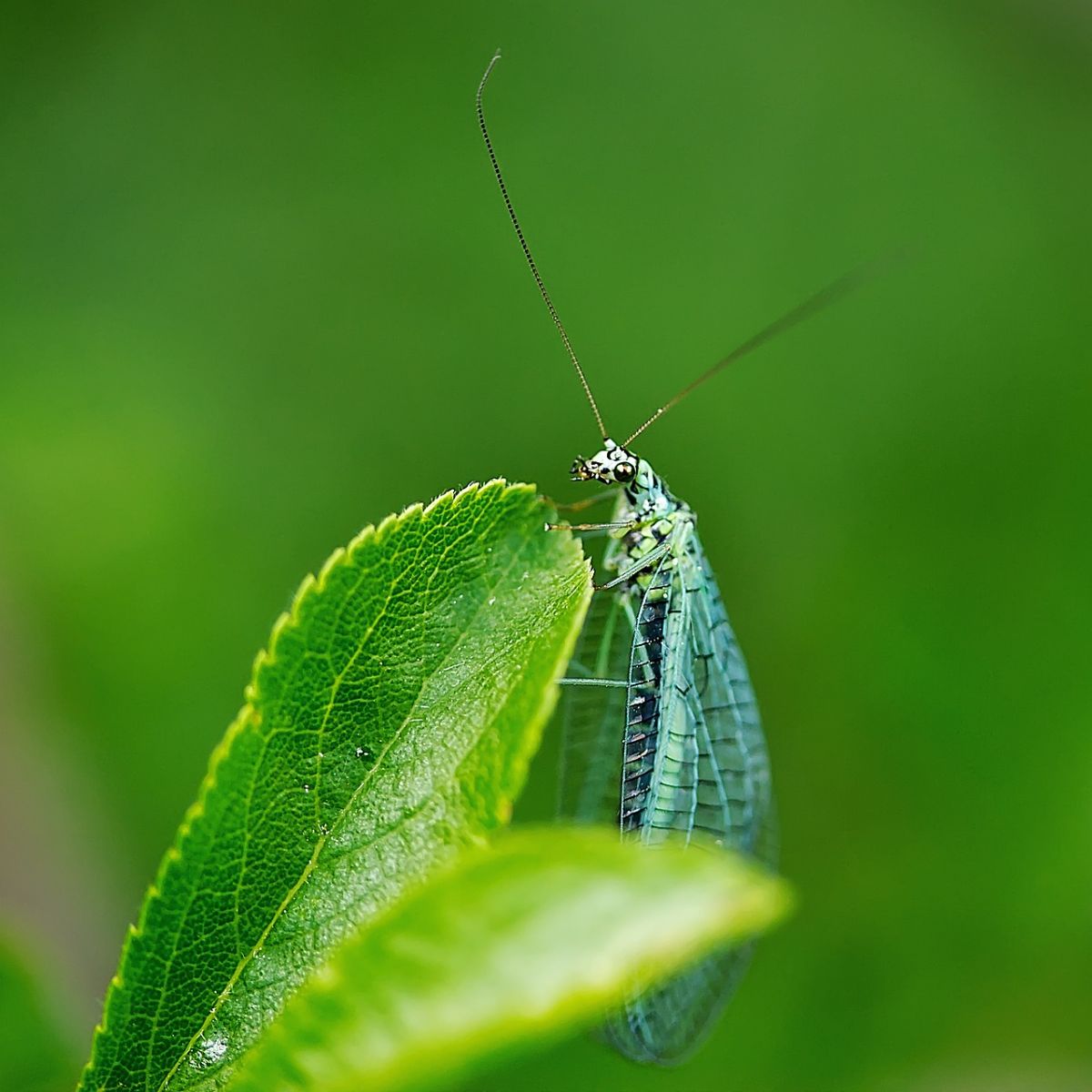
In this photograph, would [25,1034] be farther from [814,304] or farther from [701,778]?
[814,304]

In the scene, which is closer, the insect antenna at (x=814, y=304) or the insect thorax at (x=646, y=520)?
the insect thorax at (x=646, y=520)

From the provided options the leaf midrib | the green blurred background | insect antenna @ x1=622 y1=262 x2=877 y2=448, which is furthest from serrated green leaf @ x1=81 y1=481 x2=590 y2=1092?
insect antenna @ x1=622 y1=262 x2=877 y2=448

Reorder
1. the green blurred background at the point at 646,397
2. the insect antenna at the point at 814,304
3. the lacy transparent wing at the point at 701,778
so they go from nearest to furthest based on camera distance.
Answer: the lacy transparent wing at the point at 701,778 < the green blurred background at the point at 646,397 < the insect antenna at the point at 814,304

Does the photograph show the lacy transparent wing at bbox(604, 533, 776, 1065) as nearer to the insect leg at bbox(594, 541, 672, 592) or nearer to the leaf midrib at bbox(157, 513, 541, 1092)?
the insect leg at bbox(594, 541, 672, 592)

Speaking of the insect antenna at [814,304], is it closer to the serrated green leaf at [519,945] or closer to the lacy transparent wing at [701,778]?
the lacy transparent wing at [701,778]

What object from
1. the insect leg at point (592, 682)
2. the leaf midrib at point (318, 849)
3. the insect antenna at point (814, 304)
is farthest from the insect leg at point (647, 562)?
the insect antenna at point (814, 304)
